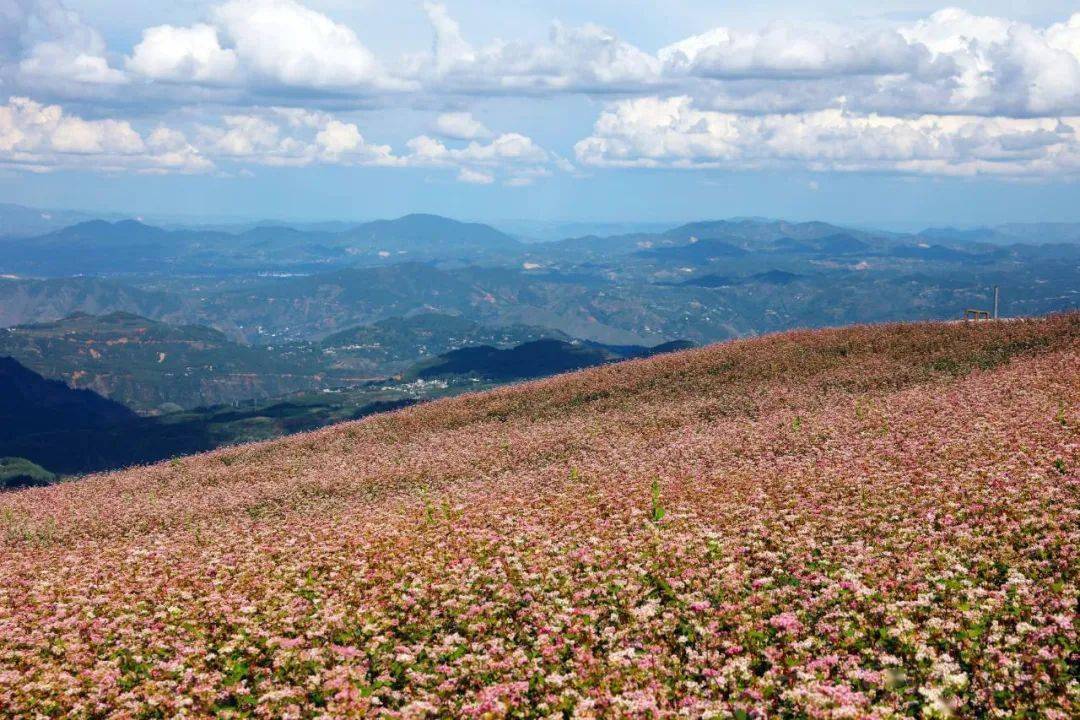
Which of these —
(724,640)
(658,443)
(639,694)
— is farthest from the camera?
(658,443)

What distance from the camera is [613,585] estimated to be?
14.3m

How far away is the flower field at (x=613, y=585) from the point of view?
10812 mm

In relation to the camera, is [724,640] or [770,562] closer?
[724,640]

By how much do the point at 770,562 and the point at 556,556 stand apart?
12.7 ft

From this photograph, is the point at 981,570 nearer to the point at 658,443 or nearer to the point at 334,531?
the point at 334,531

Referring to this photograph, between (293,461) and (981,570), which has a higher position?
(981,570)

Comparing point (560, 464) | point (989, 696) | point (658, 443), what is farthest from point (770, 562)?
point (658, 443)

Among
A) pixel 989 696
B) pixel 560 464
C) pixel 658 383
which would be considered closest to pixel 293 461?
pixel 560 464

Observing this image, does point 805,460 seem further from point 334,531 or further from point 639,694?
point 639,694

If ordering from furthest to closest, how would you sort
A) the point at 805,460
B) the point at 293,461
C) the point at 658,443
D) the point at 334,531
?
the point at 293,461 → the point at 658,443 → the point at 805,460 → the point at 334,531

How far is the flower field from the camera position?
35.5 feet

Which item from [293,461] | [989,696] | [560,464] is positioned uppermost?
[989,696]

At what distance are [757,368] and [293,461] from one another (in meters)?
23.2

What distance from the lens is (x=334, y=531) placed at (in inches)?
802
